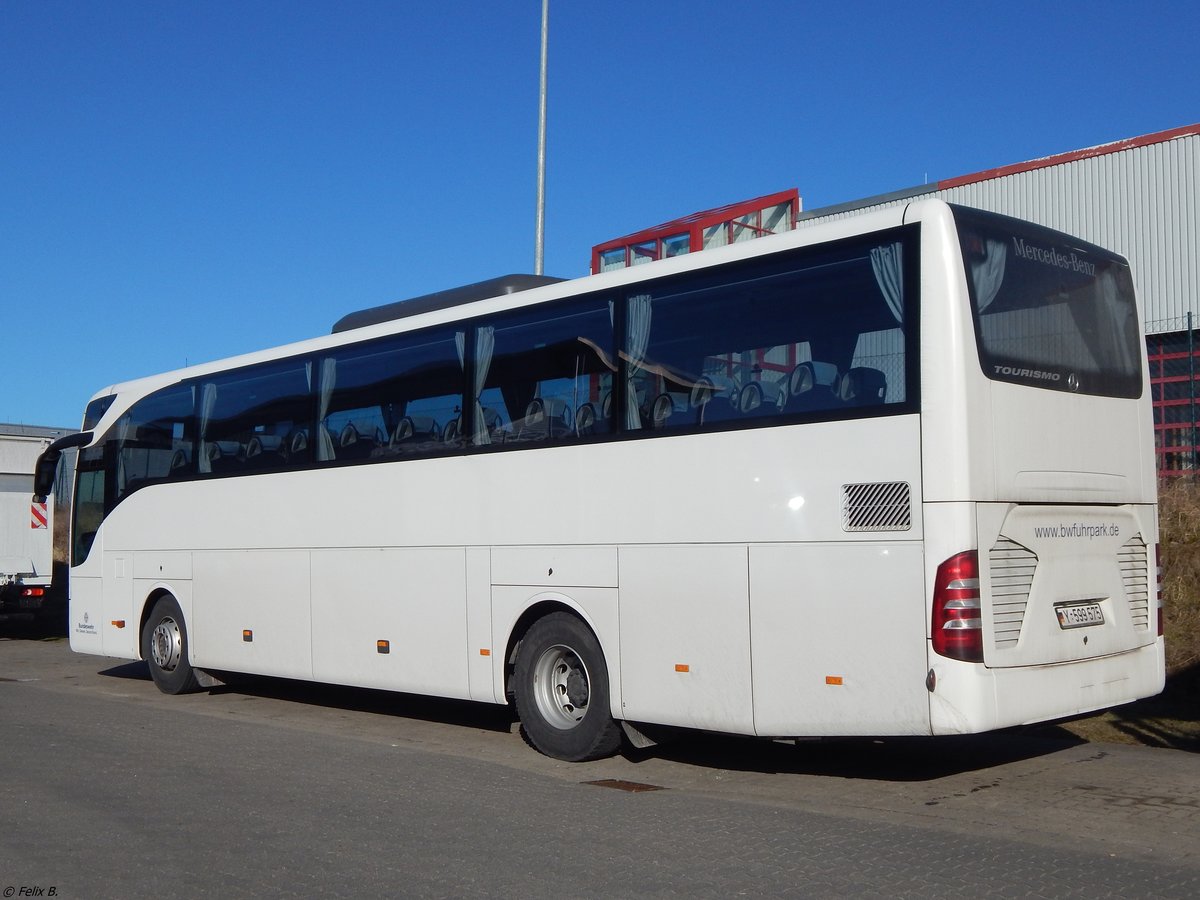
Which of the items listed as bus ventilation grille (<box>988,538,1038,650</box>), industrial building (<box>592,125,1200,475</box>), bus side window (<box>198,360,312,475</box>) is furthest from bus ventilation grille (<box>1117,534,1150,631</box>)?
industrial building (<box>592,125,1200,475</box>)

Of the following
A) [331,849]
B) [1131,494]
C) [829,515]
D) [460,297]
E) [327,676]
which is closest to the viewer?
[331,849]

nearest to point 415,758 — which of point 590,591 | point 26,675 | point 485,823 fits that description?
point 590,591

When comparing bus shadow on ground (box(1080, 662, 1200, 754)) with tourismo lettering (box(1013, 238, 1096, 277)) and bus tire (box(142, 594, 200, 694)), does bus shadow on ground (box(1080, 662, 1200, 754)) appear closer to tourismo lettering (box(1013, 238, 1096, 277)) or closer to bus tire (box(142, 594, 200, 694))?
tourismo lettering (box(1013, 238, 1096, 277))

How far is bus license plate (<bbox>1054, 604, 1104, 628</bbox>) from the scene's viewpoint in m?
8.09

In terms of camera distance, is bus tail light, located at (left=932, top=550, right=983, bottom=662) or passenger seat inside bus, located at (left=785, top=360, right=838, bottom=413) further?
passenger seat inside bus, located at (left=785, top=360, right=838, bottom=413)

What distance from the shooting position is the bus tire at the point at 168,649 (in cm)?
1463

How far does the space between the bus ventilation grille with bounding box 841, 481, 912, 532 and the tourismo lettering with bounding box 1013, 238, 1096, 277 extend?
1.82 m

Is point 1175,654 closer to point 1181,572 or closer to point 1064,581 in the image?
point 1181,572

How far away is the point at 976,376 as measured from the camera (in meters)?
7.66

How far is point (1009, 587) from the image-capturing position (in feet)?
25.5

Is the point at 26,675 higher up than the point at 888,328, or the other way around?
the point at 888,328

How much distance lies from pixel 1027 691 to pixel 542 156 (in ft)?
49.2

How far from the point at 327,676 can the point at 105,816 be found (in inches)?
196

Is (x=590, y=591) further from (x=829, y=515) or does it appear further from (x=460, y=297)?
(x=460, y=297)
